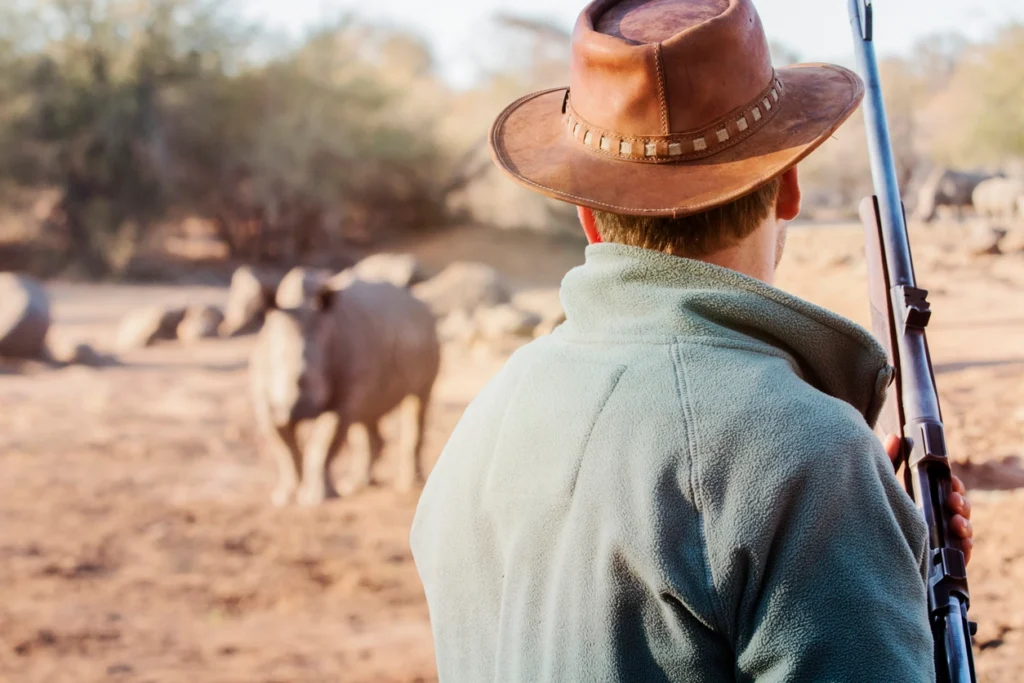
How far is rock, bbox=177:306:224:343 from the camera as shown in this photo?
13.9 meters

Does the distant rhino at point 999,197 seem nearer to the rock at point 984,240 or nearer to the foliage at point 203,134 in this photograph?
the rock at point 984,240

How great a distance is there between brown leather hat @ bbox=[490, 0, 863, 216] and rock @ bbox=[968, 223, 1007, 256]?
240 inches

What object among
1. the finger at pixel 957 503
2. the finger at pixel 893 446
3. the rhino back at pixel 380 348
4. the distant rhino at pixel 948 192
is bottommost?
the rhino back at pixel 380 348

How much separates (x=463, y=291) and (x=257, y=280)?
7875 millimetres

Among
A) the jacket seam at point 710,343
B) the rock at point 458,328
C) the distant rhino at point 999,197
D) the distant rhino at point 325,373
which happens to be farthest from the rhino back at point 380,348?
the jacket seam at point 710,343

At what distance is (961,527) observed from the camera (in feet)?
5.28

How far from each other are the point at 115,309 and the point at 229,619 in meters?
13.1

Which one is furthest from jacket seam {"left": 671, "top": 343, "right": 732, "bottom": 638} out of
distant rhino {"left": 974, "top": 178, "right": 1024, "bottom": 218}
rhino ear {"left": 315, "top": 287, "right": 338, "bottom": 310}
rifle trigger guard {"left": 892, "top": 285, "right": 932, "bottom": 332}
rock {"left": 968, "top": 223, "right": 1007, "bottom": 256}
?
rock {"left": 968, "top": 223, "right": 1007, "bottom": 256}

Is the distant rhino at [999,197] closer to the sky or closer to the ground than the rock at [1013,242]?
closer to the sky

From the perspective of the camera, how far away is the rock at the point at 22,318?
460 inches

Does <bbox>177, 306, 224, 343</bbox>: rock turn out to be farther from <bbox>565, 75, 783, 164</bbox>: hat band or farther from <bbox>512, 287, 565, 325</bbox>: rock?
<bbox>565, 75, 783, 164</bbox>: hat band

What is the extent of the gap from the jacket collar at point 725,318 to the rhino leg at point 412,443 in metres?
6.45

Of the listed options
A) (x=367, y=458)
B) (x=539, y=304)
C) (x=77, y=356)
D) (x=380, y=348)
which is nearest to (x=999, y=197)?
(x=380, y=348)

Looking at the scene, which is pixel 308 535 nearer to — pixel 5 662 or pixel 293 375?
pixel 293 375
